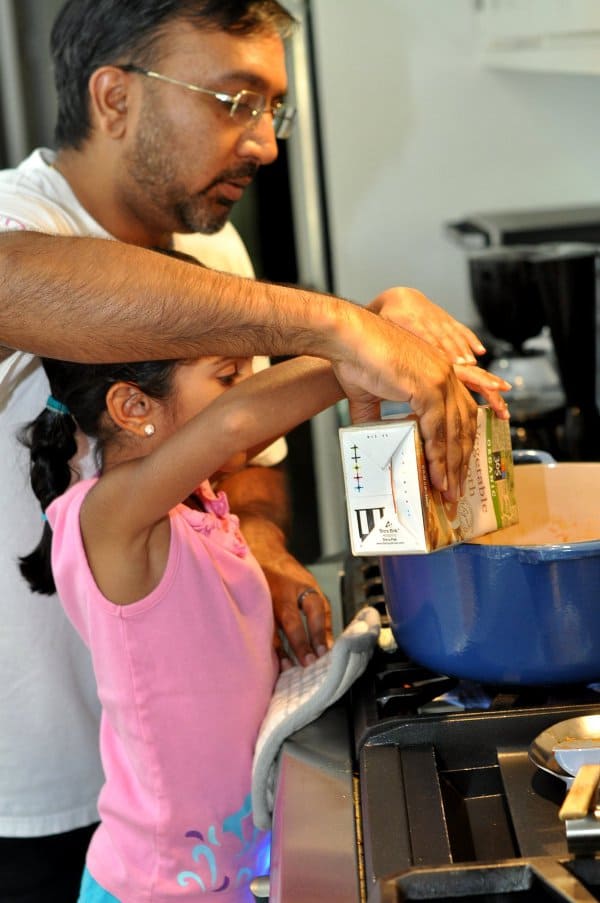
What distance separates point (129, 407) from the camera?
116cm

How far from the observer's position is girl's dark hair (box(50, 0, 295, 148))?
1.40 metres

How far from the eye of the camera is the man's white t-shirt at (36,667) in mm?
1281

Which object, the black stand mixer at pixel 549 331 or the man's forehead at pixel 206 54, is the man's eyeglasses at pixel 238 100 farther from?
the black stand mixer at pixel 549 331

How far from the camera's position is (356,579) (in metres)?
1.31

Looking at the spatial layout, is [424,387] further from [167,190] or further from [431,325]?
[167,190]

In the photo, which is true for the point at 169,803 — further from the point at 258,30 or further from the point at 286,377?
the point at 258,30

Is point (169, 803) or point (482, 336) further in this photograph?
point (482, 336)

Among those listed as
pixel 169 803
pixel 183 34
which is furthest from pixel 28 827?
pixel 183 34

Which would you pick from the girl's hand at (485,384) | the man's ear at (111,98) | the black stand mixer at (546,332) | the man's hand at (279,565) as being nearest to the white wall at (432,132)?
the black stand mixer at (546,332)

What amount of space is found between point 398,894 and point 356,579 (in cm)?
67

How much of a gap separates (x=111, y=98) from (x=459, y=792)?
3.08 feet

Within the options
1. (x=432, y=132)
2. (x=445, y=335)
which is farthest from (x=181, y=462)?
(x=432, y=132)

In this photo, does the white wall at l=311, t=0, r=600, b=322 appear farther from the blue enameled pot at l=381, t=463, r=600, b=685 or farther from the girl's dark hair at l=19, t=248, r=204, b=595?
the blue enameled pot at l=381, t=463, r=600, b=685

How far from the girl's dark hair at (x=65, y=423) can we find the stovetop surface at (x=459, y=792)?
0.36 meters
